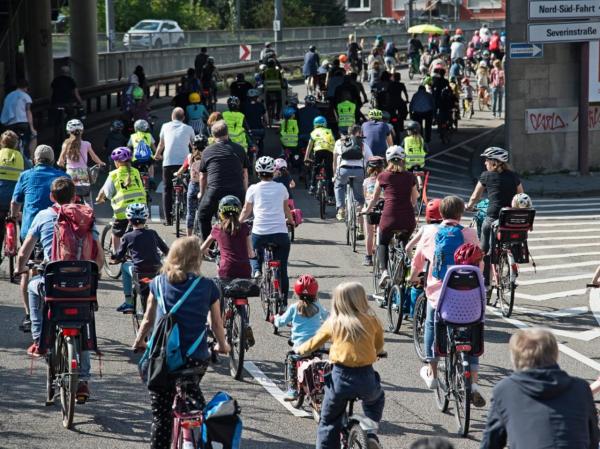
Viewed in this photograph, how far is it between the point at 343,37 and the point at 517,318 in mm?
48601

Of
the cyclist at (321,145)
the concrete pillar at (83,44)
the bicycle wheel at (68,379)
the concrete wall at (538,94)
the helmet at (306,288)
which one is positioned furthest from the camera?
the concrete pillar at (83,44)

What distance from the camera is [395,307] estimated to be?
14.3 m

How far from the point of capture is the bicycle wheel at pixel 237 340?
1175 cm

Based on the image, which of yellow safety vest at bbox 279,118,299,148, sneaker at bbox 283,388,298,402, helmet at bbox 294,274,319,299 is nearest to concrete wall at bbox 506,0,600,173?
yellow safety vest at bbox 279,118,299,148

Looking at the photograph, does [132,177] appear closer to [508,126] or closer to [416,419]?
[416,419]

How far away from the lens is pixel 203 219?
52.3ft

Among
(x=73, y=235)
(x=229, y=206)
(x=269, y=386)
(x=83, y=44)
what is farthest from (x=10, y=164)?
(x=83, y=44)

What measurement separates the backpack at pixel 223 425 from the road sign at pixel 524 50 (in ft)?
68.1

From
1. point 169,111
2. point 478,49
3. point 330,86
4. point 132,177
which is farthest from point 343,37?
point 132,177

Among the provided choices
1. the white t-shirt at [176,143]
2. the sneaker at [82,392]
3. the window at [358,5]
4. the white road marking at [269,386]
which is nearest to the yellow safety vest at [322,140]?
the white t-shirt at [176,143]

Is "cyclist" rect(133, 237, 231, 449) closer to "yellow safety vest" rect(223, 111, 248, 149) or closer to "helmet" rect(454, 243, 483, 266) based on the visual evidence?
"helmet" rect(454, 243, 483, 266)

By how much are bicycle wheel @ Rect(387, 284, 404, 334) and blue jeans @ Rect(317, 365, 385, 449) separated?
5560 millimetres

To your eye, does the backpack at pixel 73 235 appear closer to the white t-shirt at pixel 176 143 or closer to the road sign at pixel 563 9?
the white t-shirt at pixel 176 143

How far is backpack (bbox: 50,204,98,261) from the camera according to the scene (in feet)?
36.4
